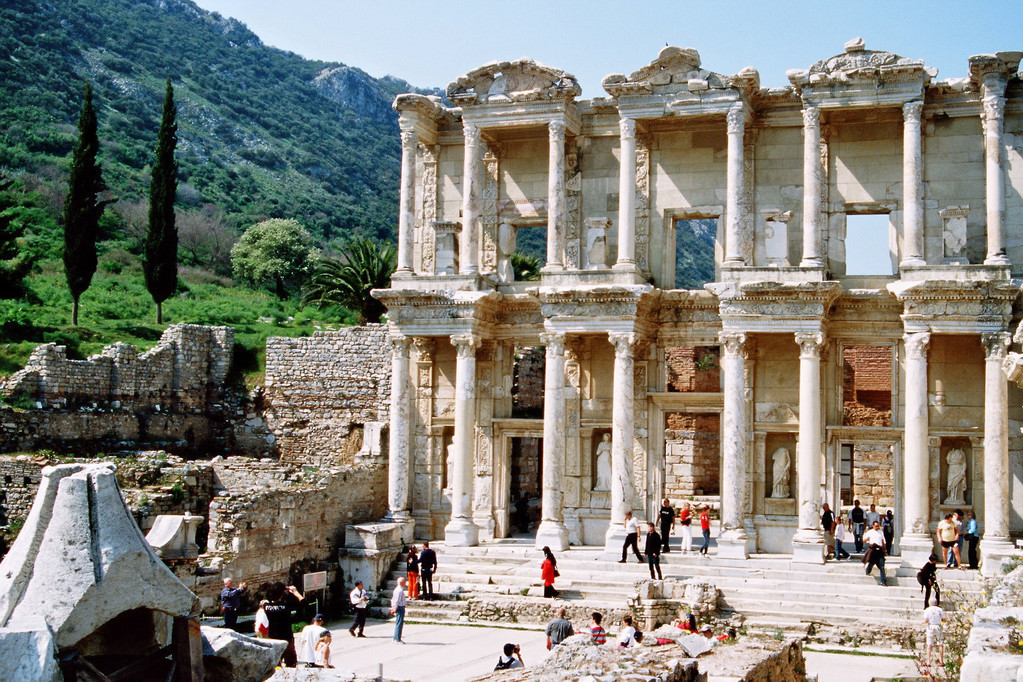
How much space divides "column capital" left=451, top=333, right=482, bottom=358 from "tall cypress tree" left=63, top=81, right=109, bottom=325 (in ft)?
39.2

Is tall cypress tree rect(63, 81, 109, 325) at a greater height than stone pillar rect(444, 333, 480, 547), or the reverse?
tall cypress tree rect(63, 81, 109, 325)

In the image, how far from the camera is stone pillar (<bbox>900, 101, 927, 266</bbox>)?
76.6ft

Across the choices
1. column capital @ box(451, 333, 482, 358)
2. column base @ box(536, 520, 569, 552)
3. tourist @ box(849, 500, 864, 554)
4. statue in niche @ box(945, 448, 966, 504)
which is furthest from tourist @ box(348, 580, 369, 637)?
statue in niche @ box(945, 448, 966, 504)

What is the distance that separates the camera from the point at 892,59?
23469mm

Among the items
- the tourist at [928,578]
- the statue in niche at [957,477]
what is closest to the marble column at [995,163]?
the statue in niche at [957,477]

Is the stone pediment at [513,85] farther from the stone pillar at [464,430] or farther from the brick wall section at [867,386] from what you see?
the brick wall section at [867,386]

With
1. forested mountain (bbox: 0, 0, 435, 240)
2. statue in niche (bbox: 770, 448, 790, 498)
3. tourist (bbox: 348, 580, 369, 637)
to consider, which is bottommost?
tourist (bbox: 348, 580, 369, 637)

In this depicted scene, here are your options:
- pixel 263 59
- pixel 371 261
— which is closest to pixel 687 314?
pixel 371 261

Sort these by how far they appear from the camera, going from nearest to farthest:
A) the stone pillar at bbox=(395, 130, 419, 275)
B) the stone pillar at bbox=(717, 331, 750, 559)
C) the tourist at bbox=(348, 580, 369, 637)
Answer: the tourist at bbox=(348, 580, 369, 637)
the stone pillar at bbox=(717, 331, 750, 559)
the stone pillar at bbox=(395, 130, 419, 275)

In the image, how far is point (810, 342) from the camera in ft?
76.1

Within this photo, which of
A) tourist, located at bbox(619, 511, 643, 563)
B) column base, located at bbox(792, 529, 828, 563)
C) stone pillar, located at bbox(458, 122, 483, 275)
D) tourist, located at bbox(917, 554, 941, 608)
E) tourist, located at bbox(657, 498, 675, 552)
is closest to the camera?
tourist, located at bbox(917, 554, 941, 608)

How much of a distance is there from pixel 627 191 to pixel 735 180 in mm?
2350

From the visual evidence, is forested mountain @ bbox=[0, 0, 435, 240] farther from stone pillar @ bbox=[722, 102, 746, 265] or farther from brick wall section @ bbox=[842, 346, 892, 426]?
stone pillar @ bbox=[722, 102, 746, 265]

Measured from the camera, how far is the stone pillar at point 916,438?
22578mm
